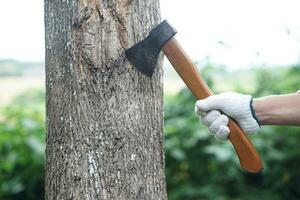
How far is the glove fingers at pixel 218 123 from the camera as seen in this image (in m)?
2.18

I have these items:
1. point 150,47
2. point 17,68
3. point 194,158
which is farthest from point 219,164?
point 150,47

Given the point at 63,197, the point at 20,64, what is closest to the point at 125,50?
the point at 63,197

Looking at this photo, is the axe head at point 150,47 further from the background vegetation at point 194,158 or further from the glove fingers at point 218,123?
the background vegetation at point 194,158

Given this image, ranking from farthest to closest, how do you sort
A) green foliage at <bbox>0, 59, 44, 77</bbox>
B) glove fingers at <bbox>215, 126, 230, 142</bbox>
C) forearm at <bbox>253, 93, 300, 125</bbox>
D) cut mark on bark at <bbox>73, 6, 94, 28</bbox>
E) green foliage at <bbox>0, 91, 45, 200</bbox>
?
green foliage at <bbox>0, 59, 44, 77</bbox> < green foliage at <bbox>0, 91, 45, 200</bbox> < forearm at <bbox>253, 93, 300, 125</bbox> < glove fingers at <bbox>215, 126, 230, 142</bbox> < cut mark on bark at <bbox>73, 6, 94, 28</bbox>

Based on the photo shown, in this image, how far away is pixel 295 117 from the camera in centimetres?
233

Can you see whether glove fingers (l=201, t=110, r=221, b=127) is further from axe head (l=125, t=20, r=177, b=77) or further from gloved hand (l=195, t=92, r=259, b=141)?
axe head (l=125, t=20, r=177, b=77)

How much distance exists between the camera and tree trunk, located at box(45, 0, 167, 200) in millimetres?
2045

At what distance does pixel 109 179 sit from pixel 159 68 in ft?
1.47

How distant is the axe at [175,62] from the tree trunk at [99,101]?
0.04m

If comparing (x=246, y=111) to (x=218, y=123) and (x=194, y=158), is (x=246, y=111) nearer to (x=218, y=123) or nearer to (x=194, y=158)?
(x=218, y=123)

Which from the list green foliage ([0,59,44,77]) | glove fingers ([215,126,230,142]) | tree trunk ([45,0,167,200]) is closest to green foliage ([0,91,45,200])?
green foliage ([0,59,44,77])

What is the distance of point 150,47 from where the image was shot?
2086mm

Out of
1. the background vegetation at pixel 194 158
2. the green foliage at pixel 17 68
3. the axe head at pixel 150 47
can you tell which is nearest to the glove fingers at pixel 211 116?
the axe head at pixel 150 47

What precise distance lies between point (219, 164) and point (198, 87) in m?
2.33
